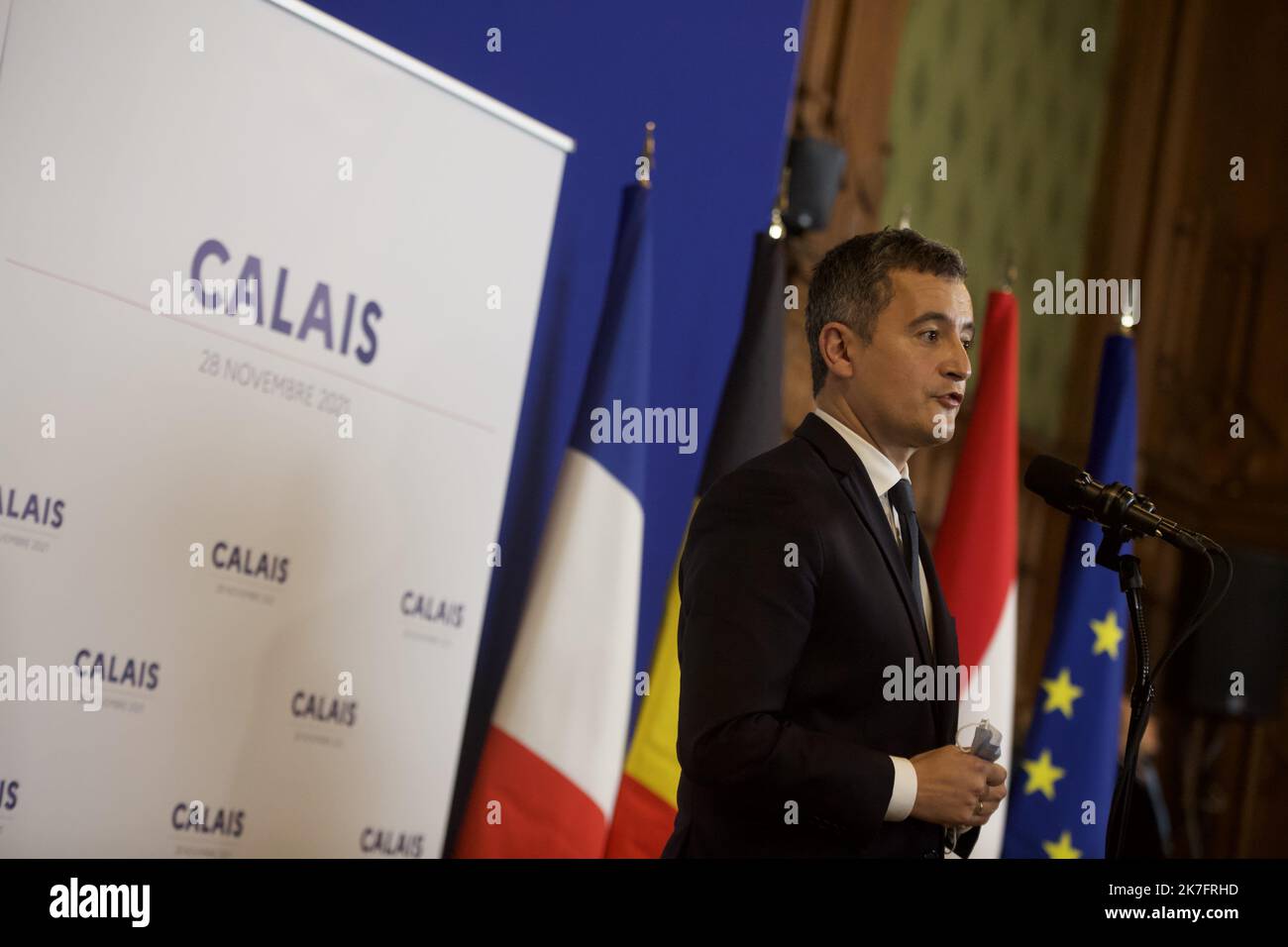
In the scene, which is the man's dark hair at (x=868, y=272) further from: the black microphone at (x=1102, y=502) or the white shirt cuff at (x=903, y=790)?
the white shirt cuff at (x=903, y=790)

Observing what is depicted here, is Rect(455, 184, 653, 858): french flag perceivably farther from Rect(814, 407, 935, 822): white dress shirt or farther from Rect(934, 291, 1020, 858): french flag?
Rect(814, 407, 935, 822): white dress shirt

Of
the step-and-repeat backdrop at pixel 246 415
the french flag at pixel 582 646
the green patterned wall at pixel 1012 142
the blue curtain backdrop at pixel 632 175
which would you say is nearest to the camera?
the step-and-repeat backdrop at pixel 246 415

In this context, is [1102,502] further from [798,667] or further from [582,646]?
[582,646]

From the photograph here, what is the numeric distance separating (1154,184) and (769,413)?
506cm

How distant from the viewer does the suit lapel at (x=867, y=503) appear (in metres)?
1.92

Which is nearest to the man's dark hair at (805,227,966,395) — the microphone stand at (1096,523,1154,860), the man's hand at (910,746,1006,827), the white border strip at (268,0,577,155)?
the microphone stand at (1096,523,1154,860)

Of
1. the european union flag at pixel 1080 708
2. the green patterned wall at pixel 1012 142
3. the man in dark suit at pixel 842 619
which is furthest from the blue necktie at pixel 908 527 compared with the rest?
the green patterned wall at pixel 1012 142

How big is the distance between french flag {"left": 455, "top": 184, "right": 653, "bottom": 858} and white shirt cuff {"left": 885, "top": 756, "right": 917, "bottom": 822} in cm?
160

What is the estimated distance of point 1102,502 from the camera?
6.29 feet

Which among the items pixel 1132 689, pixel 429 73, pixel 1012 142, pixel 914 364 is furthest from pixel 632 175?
pixel 1012 142

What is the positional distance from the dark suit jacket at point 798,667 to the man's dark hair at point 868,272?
0.65ft

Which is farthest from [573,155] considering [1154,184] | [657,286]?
[1154,184]

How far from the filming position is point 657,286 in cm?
394
